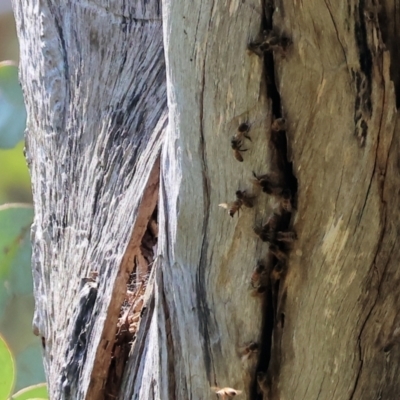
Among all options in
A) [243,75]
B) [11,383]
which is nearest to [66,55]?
[243,75]

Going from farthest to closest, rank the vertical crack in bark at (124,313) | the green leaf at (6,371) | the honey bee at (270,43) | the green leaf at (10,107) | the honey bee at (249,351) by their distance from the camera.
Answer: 1. the green leaf at (10,107)
2. the green leaf at (6,371)
3. the vertical crack in bark at (124,313)
4. the honey bee at (249,351)
5. the honey bee at (270,43)

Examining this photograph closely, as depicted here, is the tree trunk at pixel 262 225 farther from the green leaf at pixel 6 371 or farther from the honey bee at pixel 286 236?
the green leaf at pixel 6 371

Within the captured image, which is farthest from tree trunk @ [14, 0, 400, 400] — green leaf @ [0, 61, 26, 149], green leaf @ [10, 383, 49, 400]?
green leaf @ [0, 61, 26, 149]

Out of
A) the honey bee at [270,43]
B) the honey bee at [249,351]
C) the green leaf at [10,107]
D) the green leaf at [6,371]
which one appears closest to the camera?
the honey bee at [270,43]

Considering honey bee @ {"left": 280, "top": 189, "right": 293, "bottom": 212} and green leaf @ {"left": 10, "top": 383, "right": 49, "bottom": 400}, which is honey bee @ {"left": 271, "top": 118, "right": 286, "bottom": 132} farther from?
green leaf @ {"left": 10, "top": 383, "right": 49, "bottom": 400}

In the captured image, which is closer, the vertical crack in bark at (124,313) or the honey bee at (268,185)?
the honey bee at (268,185)

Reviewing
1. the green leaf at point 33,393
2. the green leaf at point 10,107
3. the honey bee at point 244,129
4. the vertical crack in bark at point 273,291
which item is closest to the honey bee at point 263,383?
the vertical crack in bark at point 273,291
